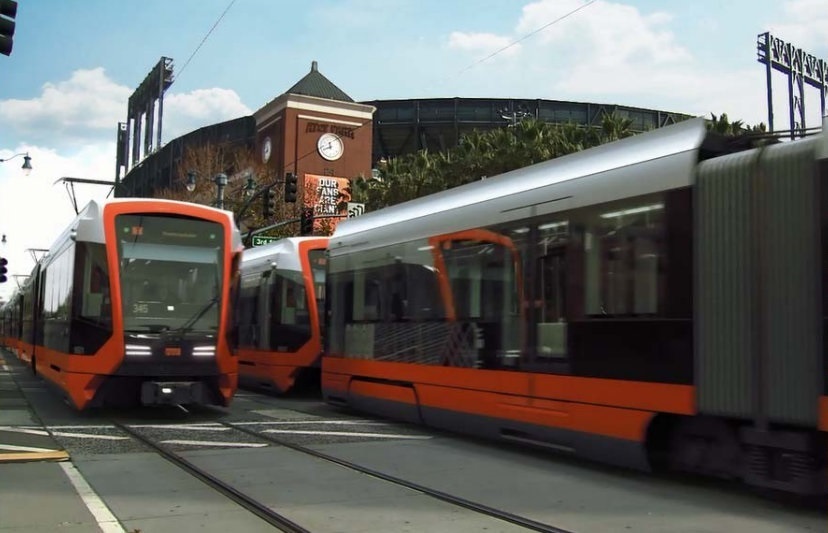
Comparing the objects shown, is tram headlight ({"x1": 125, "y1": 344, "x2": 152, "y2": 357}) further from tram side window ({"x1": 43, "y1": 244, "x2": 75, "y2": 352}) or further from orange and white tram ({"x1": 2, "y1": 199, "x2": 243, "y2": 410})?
tram side window ({"x1": 43, "y1": 244, "x2": 75, "y2": 352})

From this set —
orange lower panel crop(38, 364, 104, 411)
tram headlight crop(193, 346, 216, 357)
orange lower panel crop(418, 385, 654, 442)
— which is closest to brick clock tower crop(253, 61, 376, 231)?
tram headlight crop(193, 346, 216, 357)

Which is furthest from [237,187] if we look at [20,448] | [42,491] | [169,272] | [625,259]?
[625,259]

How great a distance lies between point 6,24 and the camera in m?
9.94

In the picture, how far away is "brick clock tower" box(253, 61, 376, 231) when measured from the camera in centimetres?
5431

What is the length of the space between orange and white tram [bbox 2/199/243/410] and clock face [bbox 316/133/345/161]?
44.1 m

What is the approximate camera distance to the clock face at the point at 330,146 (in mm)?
55531

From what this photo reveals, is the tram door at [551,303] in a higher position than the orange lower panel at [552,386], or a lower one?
higher

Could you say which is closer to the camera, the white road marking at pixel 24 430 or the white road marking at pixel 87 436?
the white road marking at pixel 87 436

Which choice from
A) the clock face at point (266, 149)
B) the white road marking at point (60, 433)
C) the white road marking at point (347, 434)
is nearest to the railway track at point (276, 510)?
the white road marking at point (60, 433)

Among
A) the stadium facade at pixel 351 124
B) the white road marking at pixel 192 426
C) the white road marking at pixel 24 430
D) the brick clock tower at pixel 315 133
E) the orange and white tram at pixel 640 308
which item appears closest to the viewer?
the orange and white tram at pixel 640 308

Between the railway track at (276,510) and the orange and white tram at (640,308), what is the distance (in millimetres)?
1756

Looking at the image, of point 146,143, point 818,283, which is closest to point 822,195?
point 818,283

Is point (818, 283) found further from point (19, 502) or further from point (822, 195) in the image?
point (19, 502)

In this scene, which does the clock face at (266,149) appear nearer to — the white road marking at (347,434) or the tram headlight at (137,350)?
the tram headlight at (137,350)
